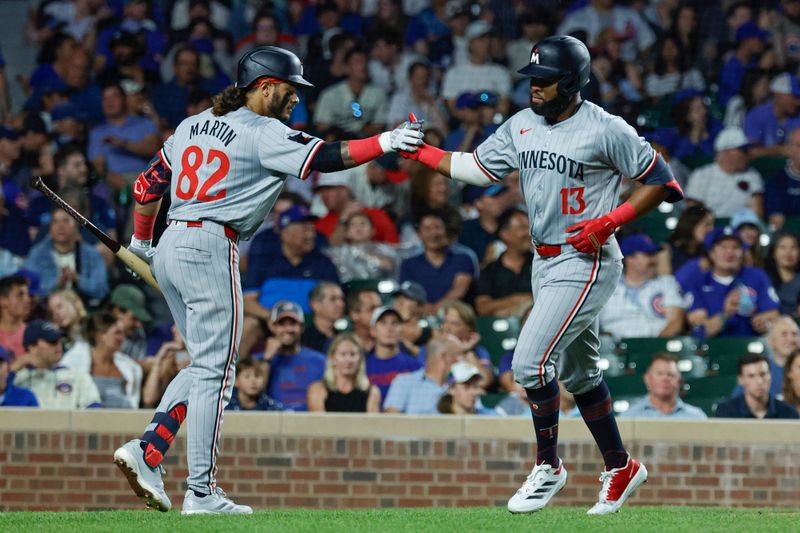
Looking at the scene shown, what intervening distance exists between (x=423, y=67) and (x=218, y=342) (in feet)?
21.1

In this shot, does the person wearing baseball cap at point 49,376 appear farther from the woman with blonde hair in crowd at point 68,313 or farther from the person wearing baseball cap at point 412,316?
the person wearing baseball cap at point 412,316

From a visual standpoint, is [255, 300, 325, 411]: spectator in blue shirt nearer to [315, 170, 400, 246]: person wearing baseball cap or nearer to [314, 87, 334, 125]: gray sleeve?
[315, 170, 400, 246]: person wearing baseball cap

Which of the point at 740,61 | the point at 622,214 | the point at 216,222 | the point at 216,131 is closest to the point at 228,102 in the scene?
the point at 216,131

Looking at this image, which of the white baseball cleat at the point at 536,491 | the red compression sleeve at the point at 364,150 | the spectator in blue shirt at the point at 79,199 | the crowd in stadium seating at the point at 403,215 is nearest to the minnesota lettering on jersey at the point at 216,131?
the red compression sleeve at the point at 364,150

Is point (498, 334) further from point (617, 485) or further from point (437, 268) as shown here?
point (617, 485)

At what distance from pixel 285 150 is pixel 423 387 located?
3.47 m

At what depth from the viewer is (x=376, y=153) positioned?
19.2 feet

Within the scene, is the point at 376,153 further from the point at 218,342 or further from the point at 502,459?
the point at 502,459

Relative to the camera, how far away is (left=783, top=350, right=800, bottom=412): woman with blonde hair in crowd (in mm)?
8867

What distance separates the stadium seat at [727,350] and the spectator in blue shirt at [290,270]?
2.58 meters

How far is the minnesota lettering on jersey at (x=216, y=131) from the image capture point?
19.6 ft

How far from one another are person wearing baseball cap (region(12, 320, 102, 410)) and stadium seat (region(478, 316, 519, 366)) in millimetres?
2580

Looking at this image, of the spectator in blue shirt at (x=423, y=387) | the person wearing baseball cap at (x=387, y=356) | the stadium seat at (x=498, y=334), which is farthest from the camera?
the stadium seat at (x=498, y=334)

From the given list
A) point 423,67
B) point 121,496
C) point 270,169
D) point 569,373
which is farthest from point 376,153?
point 423,67
